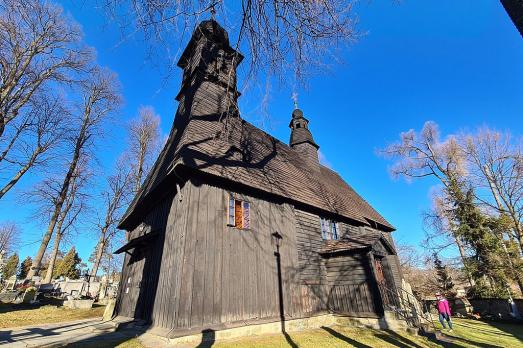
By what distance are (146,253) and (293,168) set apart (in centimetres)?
833

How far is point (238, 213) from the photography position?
9578 mm

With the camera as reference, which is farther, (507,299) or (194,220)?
(507,299)

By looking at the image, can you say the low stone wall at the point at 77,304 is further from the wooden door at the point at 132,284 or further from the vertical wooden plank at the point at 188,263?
the vertical wooden plank at the point at 188,263

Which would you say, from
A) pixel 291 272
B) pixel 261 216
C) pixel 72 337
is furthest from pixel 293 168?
pixel 72 337

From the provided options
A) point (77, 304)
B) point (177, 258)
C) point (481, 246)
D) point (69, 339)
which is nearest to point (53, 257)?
point (77, 304)

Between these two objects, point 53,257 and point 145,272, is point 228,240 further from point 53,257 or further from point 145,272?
point 53,257

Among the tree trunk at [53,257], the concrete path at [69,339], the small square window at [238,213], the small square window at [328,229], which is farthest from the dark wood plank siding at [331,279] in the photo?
the tree trunk at [53,257]

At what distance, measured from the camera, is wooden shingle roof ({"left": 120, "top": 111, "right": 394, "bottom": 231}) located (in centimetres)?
916

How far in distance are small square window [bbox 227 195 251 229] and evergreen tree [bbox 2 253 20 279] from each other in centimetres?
6465

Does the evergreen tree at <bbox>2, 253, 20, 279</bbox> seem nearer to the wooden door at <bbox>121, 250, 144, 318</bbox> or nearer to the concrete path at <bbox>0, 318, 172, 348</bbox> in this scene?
the wooden door at <bbox>121, 250, 144, 318</bbox>

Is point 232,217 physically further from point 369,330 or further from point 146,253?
point 369,330

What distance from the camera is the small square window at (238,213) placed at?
924 centimetres

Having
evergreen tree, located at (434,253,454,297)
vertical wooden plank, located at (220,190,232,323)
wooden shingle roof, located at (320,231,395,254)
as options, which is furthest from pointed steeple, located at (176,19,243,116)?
evergreen tree, located at (434,253,454,297)

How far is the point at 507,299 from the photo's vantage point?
16109 millimetres
